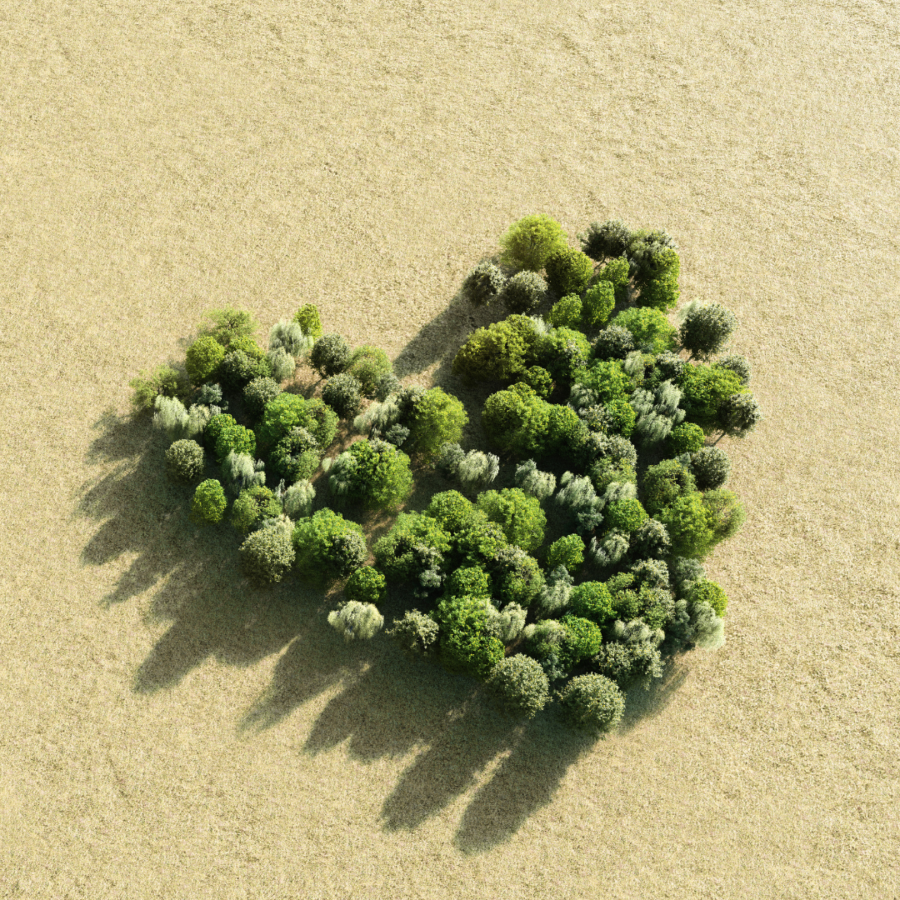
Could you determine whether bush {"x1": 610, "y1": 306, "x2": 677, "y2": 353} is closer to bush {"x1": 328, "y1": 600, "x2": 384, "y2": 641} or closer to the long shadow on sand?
the long shadow on sand

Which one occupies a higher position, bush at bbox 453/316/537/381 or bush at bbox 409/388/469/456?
bush at bbox 453/316/537/381

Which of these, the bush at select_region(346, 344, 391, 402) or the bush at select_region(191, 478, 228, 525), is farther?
the bush at select_region(346, 344, 391, 402)

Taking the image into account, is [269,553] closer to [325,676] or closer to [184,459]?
[325,676]

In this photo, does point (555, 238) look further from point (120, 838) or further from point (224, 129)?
point (120, 838)

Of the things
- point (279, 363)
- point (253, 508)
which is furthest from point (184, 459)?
point (279, 363)

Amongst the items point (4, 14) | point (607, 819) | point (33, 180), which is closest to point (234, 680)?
point (607, 819)

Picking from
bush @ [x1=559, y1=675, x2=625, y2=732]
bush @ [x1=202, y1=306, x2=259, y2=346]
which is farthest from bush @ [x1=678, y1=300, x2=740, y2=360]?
bush @ [x1=202, y1=306, x2=259, y2=346]

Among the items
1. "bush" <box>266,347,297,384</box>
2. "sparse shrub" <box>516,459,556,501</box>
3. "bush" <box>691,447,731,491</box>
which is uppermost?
"bush" <box>691,447,731,491</box>
